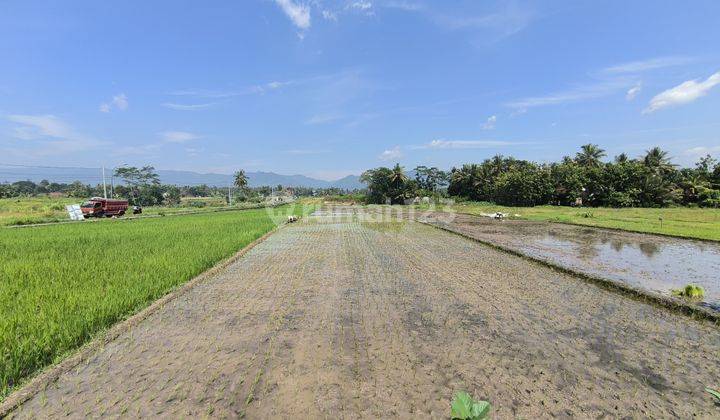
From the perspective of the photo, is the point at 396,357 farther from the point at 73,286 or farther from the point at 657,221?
the point at 657,221

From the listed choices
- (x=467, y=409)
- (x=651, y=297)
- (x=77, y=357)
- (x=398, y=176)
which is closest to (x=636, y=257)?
(x=651, y=297)

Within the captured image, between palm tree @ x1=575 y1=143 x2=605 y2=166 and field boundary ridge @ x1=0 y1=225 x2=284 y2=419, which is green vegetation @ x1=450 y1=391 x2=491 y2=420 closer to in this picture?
field boundary ridge @ x1=0 y1=225 x2=284 y2=419

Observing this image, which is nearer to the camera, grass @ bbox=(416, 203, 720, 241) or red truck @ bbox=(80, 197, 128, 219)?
grass @ bbox=(416, 203, 720, 241)

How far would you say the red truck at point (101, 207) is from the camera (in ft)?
98.6

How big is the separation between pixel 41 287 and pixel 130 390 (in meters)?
4.33

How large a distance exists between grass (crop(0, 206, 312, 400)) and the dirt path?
0.48 metres

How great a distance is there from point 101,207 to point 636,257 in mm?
37107

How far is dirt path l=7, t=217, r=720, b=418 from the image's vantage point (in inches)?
107

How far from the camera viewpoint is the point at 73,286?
584 cm

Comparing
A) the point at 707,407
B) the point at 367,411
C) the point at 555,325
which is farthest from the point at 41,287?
the point at 707,407

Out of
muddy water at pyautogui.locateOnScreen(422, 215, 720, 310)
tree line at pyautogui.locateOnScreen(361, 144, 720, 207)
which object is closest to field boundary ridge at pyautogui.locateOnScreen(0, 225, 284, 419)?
muddy water at pyautogui.locateOnScreen(422, 215, 720, 310)

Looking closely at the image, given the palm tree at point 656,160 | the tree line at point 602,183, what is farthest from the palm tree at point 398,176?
the palm tree at point 656,160

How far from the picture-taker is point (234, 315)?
4910 millimetres

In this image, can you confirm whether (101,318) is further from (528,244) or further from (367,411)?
(528,244)
